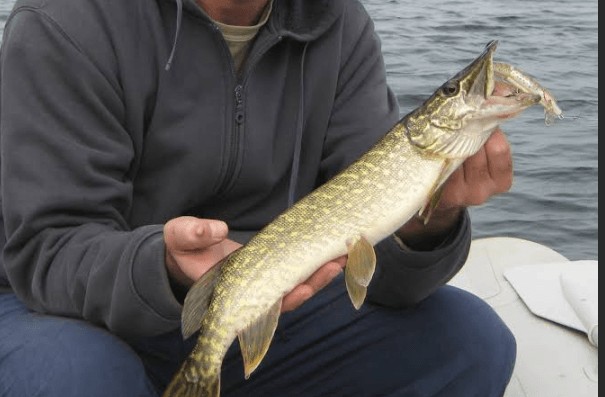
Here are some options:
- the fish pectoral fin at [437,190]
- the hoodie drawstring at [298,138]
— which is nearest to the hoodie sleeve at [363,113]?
the hoodie drawstring at [298,138]

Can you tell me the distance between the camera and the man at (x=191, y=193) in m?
2.63

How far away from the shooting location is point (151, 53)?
292 cm

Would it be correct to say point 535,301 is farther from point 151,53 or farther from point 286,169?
point 151,53

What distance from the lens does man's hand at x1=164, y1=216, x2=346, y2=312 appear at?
7.75 ft

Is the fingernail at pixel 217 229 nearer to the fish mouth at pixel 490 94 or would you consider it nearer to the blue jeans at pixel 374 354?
the fish mouth at pixel 490 94

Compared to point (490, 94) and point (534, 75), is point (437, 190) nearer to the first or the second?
point (490, 94)

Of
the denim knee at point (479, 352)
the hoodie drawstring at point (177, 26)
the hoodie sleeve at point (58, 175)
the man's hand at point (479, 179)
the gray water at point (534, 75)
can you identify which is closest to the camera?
the man's hand at point (479, 179)

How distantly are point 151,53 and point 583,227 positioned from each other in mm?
3885

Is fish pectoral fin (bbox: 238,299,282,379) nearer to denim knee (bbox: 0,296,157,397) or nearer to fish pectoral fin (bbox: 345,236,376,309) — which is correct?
fish pectoral fin (bbox: 345,236,376,309)

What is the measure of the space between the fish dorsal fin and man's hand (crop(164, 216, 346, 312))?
3 centimetres

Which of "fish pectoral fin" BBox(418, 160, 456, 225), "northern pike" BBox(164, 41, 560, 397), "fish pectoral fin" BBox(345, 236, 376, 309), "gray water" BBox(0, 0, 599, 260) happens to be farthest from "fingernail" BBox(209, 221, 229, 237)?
"gray water" BBox(0, 0, 599, 260)

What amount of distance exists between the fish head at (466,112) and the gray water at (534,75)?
3495 millimetres

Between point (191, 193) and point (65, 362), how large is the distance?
618 mm

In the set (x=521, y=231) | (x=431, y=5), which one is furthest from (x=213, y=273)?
(x=431, y=5)
